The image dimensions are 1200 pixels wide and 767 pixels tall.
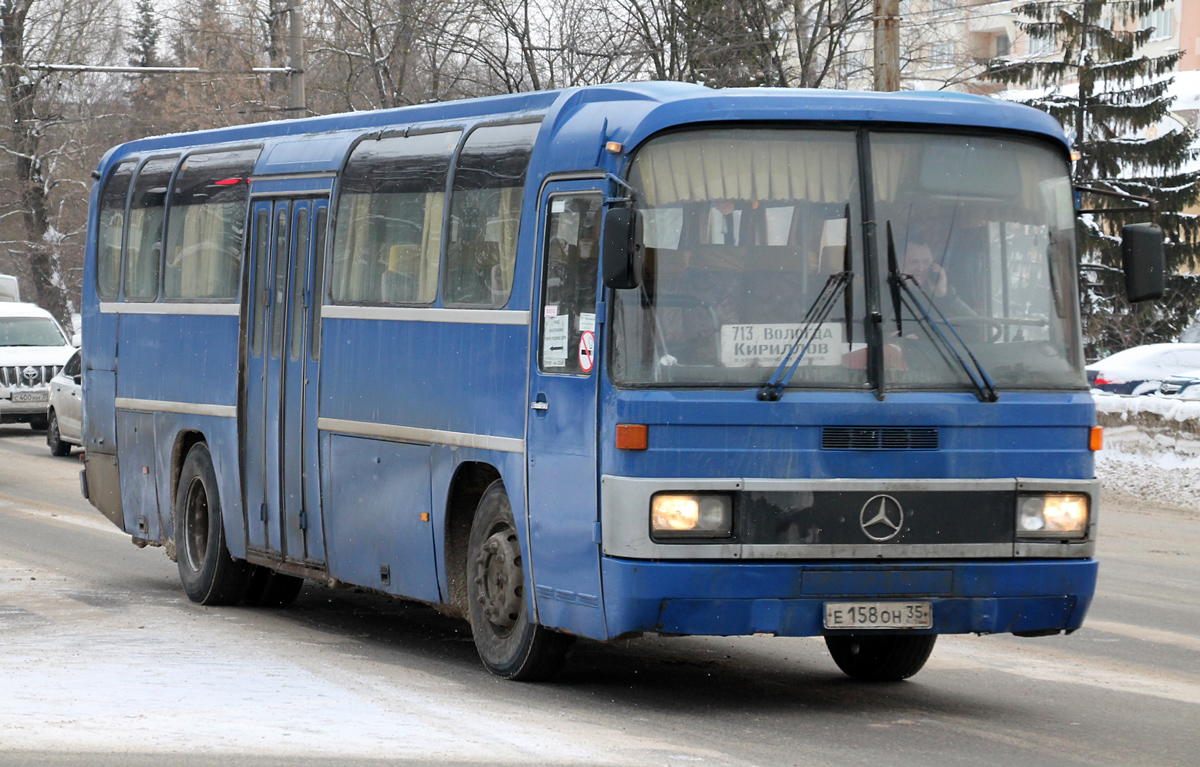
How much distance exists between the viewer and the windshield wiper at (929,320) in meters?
7.89

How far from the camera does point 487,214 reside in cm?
923

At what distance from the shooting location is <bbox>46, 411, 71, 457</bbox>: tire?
26453 mm

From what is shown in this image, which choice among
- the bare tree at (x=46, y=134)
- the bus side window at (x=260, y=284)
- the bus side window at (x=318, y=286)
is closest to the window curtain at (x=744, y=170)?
the bus side window at (x=318, y=286)

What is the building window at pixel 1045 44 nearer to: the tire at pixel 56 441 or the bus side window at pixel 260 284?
the tire at pixel 56 441

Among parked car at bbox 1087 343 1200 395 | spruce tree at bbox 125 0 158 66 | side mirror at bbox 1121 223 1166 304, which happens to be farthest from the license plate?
spruce tree at bbox 125 0 158 66

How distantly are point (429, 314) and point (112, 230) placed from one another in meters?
5.20

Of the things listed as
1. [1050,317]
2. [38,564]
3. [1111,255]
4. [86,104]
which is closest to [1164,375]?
[1111,255]

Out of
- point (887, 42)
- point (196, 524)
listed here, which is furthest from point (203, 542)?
point (887, 42)

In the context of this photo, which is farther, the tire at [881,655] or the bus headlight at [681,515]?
the tire at [881,655]

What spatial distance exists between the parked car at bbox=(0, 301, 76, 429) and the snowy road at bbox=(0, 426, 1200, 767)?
17.9 m

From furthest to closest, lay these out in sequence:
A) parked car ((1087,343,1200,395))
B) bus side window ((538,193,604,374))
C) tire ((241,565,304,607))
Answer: parked car ((1087,343,1200,395))
tire ((241,565,304,607))
bus side window ((538,193,604,374))

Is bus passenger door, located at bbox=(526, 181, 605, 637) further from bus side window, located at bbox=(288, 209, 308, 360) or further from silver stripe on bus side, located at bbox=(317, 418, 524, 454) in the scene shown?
bus side window, located at bbox=(288, 209, 308, 360)

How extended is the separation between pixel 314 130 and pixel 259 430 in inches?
73.5

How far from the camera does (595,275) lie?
8.08 m
